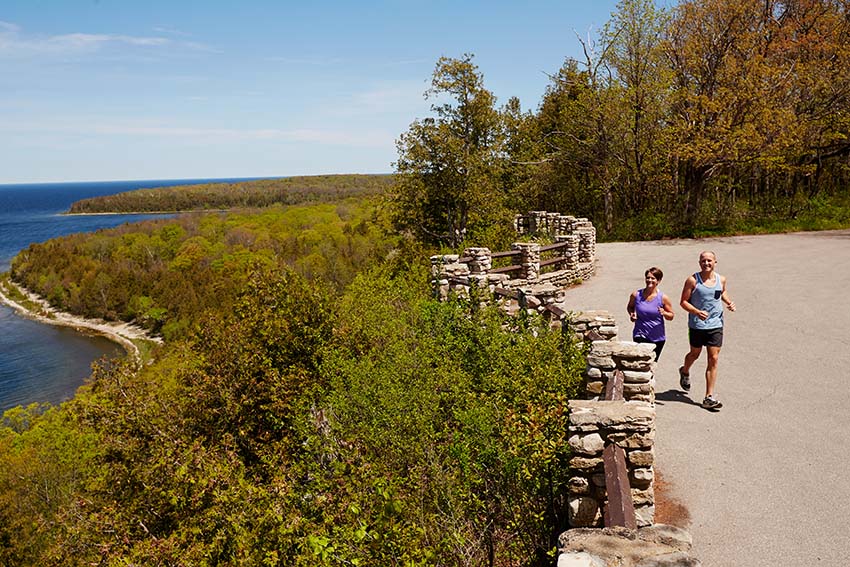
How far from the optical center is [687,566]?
320 centimetres

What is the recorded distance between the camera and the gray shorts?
815cm

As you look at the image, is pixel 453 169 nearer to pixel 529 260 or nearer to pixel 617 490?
pixel 529 260

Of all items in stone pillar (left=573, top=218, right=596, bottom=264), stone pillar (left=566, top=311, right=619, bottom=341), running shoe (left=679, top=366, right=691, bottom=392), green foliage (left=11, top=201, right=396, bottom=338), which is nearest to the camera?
running shoe (left=679, top=366, right=691, bottom=392)

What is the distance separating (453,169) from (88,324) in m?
75.4

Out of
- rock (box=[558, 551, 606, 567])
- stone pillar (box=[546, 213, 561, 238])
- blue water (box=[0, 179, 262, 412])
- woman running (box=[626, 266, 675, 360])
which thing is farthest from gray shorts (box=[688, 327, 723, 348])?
blue water (box=[0, 179, 262, 412])

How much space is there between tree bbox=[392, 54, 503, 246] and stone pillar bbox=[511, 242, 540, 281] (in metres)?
9.73

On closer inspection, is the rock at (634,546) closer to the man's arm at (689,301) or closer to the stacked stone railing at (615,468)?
the stacked stone railing at (615,468)

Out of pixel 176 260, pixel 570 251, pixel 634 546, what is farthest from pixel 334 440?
pixel 176 260

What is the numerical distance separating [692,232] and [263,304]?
21.2m

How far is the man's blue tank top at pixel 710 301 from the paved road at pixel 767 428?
138cm

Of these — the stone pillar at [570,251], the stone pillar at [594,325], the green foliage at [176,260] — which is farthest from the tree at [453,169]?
the green foliage at [176,260]

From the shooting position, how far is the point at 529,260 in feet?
56.3

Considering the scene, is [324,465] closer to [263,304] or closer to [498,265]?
[263,304]

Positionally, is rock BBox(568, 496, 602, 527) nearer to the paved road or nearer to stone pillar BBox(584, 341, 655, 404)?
the paved road
